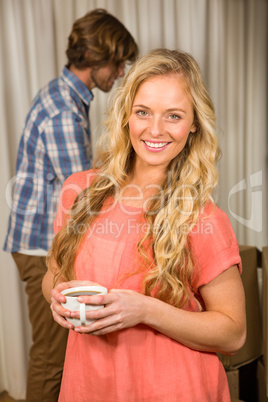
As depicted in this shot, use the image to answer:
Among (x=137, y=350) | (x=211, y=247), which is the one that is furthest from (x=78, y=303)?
(x=211, y=247)

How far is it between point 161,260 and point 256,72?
1.84m

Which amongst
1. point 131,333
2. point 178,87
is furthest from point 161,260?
point 178,87

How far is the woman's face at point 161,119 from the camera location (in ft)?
3.78

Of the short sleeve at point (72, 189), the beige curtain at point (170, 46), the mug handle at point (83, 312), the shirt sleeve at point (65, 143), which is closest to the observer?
the mug handle at point (83, 312)

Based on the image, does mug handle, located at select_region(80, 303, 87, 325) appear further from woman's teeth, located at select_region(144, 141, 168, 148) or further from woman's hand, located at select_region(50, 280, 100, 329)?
woman's teeth, located at select_region(144, 141, 168, 148)

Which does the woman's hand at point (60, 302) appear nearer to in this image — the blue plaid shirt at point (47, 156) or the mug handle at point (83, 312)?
the mug handle at point (83, 312)

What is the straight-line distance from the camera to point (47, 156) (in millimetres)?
1905

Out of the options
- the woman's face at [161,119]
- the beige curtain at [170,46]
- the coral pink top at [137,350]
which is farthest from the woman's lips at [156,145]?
the beige curtain at [170,46]

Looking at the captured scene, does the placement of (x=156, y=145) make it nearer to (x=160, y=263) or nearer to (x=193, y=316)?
(x=160, y=263)

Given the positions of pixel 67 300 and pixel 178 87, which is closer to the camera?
pixel 67 300

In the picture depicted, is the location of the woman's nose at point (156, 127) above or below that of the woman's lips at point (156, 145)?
above

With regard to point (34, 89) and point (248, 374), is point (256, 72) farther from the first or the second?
point (248, 374)

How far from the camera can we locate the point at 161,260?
1.13m

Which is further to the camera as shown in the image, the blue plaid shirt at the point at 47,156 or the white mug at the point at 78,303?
the blue plaid shirt at the point at 47,156
